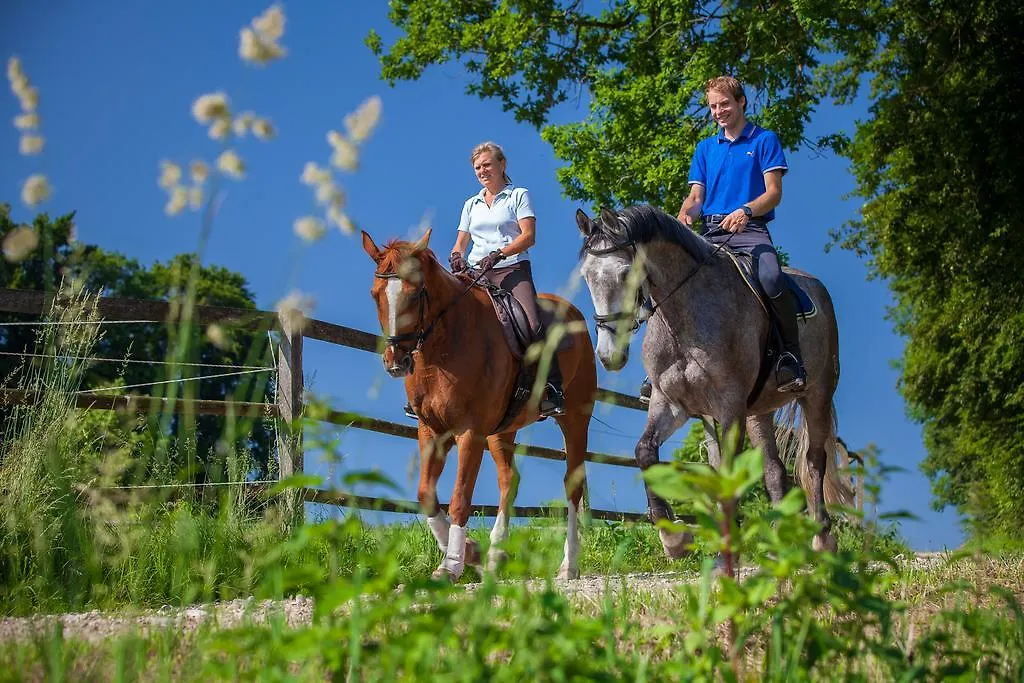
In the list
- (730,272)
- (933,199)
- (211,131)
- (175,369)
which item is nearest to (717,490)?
(175,369)

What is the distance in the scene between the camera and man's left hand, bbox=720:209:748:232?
7305 millimetres

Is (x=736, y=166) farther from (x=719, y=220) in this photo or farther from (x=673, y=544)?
(x=673, y=544)

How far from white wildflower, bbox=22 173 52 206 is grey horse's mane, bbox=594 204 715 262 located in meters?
3.59

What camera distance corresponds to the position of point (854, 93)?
21375mm

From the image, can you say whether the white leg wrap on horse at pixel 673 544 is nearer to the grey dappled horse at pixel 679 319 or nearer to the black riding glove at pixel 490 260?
the grey dappled horse at pixel 679 319

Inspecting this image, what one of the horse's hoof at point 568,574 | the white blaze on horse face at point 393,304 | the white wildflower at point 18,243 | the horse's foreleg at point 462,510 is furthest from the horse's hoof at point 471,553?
the white wildflower at point 18,243

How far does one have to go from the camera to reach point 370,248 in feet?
22.2

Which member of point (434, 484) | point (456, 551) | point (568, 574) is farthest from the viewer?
point (568, 574)

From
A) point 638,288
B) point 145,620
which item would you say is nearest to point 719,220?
point 638,288

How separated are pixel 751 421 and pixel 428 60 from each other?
490 inches

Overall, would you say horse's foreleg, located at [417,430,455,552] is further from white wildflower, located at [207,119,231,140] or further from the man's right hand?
white wildflower, located at [207,119,231,140]

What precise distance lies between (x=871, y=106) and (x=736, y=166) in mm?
15411

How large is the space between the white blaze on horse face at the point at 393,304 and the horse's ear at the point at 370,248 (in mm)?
327

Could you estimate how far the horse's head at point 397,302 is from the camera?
6438mm
